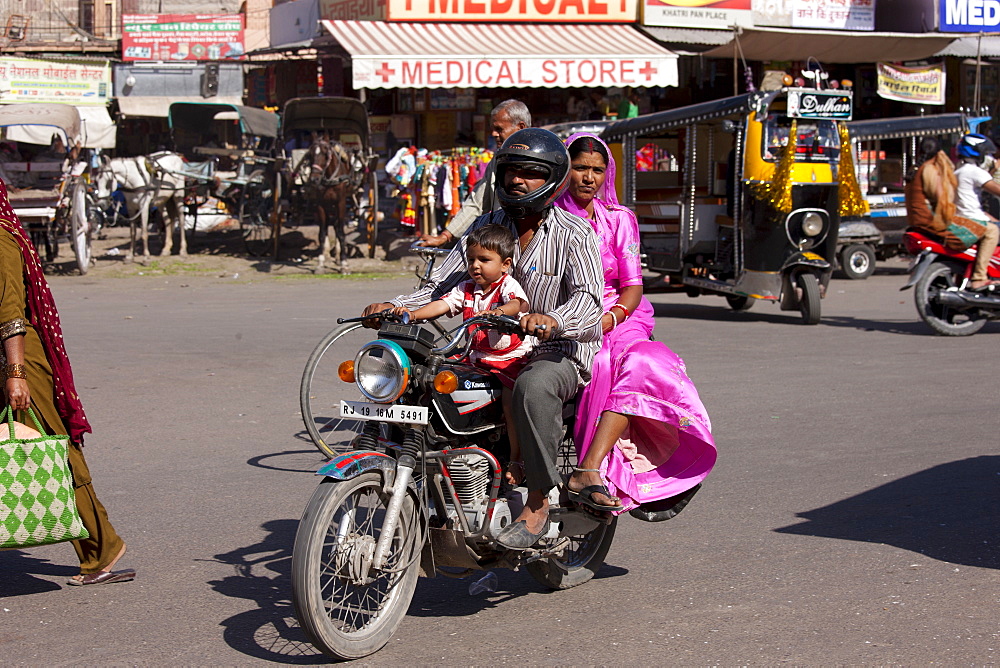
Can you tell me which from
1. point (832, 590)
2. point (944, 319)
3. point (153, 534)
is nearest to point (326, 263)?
point (944, 319)

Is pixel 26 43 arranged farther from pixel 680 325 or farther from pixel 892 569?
pixel 892 569

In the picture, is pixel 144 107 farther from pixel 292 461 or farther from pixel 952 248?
pixel 292 461

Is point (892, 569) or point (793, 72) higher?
point (793, 72)

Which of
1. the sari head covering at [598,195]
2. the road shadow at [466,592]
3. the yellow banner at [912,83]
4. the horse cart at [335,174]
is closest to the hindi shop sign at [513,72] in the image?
the horse cart at [335,174]

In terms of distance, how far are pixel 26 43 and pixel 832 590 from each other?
45047 mm

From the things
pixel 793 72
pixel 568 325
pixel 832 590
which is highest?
pixel 793 72

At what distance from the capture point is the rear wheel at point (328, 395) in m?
6.73

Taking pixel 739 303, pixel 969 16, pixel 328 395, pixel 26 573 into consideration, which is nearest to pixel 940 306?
pixel 739 303

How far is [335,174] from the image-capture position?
65.0 feet

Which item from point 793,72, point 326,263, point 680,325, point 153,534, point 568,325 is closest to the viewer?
point 568,325

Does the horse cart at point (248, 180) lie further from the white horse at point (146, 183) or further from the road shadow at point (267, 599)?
the road shadow at point (267, 599)

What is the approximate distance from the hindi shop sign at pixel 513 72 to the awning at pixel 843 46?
3.21 metres

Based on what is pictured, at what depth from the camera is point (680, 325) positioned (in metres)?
13.1

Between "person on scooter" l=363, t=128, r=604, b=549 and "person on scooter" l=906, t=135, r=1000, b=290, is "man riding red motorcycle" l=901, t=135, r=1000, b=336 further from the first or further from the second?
"person on scooter" l=363, t=128, r=604, b=549
